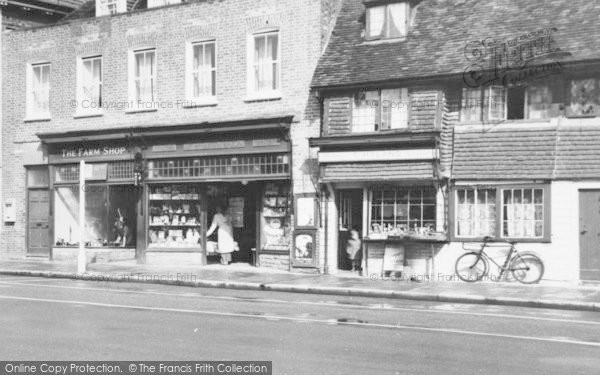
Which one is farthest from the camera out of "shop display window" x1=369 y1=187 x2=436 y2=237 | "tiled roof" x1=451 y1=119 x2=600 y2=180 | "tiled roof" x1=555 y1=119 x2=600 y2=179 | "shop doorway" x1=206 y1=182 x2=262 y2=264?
"shop doorway" x1=206 y1=182 x2=262 y2=264

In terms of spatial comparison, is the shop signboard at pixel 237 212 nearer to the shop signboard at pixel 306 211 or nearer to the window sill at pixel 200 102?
the shop signboard at pixel 306 211

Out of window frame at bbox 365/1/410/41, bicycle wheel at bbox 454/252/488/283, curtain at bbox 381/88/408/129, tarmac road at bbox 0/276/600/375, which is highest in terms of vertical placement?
window frame at bbox 365/1/410/41

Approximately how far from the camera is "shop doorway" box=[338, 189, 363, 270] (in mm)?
21328

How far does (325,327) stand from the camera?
11.3 metres

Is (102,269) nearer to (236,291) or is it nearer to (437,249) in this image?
(236,291)

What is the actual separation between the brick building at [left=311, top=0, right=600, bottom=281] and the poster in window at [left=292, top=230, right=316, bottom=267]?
1.47ft

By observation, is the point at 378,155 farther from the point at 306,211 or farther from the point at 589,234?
the point at 589,234

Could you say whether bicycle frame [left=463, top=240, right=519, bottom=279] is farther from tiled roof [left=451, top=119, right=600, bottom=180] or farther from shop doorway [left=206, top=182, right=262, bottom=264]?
shop doorway [left=206, top=182, right=262, bottom=264]

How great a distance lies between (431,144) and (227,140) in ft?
20.1

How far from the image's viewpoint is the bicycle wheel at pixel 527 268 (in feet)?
60.1

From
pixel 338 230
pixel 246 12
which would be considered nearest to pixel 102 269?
pixel 338 230

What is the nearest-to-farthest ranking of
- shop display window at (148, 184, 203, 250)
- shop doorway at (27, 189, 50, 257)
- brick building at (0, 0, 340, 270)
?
brick building at (0, 0, 340, 270)
shop display window at (148, 184, 203, 250)
shop doorway at (27, 189, 50, 257)

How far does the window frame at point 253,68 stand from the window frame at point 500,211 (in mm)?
5676

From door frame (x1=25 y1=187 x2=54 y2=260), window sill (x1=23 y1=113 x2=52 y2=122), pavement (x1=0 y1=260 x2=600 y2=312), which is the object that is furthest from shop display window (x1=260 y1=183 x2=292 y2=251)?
window sill (x1=23 y1=113 x2=52 y2=122)
